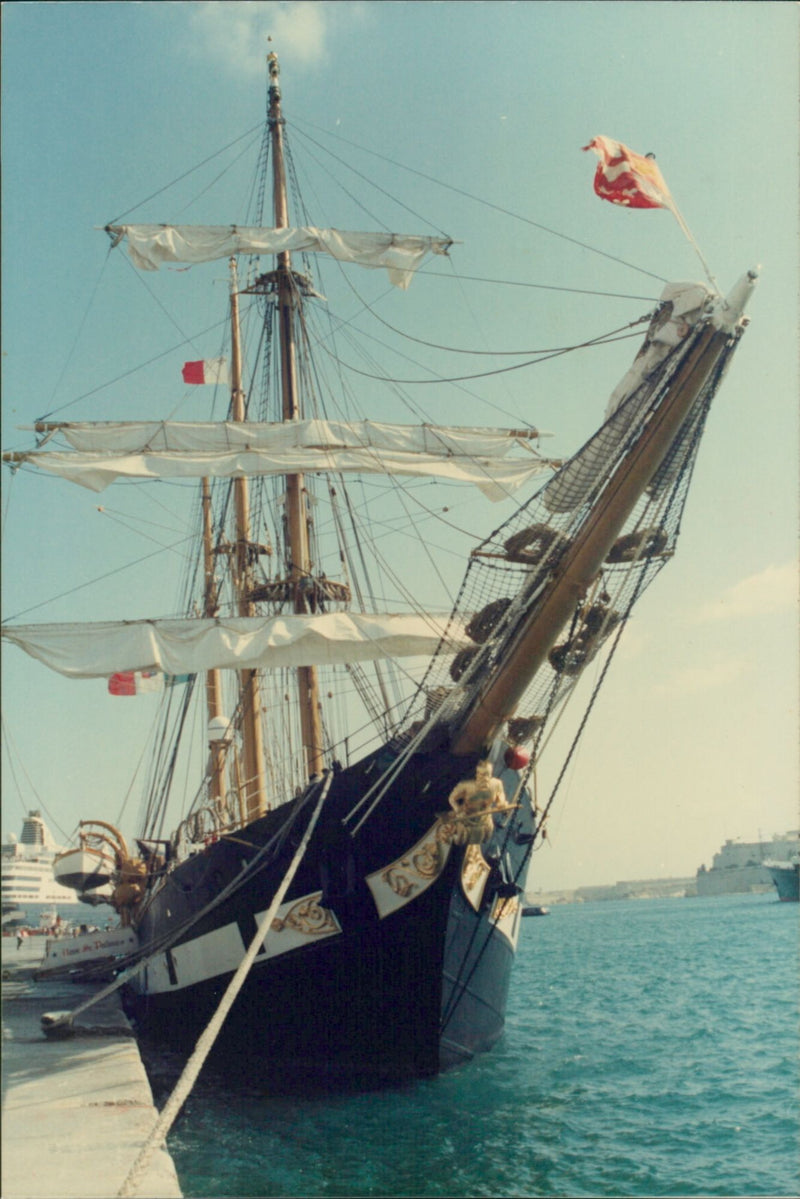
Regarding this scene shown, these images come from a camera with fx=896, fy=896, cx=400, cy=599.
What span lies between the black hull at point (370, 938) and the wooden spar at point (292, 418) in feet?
13.2

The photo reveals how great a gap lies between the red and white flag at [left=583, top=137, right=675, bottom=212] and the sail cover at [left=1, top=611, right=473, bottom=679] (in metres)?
5.83

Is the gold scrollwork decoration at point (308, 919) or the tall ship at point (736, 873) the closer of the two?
the gold scrollwork decoration at point (308, 919)

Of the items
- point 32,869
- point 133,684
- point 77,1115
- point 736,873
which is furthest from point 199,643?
point 736,873

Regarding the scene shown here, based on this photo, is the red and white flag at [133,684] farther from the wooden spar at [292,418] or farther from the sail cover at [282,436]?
the sail cover at [282,436]

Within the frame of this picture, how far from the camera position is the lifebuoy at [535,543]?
8742mm

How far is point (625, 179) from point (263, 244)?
10438mm

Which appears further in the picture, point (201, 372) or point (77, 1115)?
point (201, 372)

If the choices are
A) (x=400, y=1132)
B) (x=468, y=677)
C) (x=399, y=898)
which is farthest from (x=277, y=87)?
(x=400, y=1132)

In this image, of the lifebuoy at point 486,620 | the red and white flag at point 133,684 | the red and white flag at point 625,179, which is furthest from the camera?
the red and white flag at point 133,684

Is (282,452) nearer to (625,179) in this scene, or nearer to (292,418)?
(292,418)

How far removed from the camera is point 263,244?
1627 cm

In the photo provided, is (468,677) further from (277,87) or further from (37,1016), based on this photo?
(277,87)

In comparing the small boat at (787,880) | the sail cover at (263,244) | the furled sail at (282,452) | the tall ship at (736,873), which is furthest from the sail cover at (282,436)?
the tall ship at (736,873)

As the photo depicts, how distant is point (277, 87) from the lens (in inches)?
742
